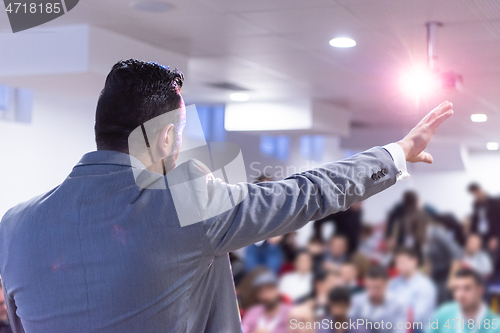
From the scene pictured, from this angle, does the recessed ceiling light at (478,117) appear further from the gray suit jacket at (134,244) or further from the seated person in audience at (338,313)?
the gray suit jacket at (134,244)

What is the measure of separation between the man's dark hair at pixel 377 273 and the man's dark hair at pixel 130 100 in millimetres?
2419

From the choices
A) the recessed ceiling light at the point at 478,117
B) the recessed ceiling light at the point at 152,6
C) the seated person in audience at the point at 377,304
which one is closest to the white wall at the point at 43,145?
the recessed ceiling light at the point at 152,6

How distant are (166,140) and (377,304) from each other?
242 centimetres

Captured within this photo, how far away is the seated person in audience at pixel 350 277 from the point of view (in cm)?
291

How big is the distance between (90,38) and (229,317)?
109 inches

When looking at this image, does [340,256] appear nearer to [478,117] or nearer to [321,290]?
[321,290]

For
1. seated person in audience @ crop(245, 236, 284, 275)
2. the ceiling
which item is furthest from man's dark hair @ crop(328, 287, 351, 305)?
the ceiling

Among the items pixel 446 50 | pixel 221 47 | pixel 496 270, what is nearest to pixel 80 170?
pixel 496 270

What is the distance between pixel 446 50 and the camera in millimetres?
3543

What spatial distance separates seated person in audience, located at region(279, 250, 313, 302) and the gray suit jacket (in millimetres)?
2440

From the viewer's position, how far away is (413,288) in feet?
8.88

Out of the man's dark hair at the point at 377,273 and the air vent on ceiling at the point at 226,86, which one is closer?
the man's dark hair at the point at 377,273

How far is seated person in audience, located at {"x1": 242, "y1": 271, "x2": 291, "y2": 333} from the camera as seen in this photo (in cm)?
296

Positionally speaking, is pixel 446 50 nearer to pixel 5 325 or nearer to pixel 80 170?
pixel 5 325
